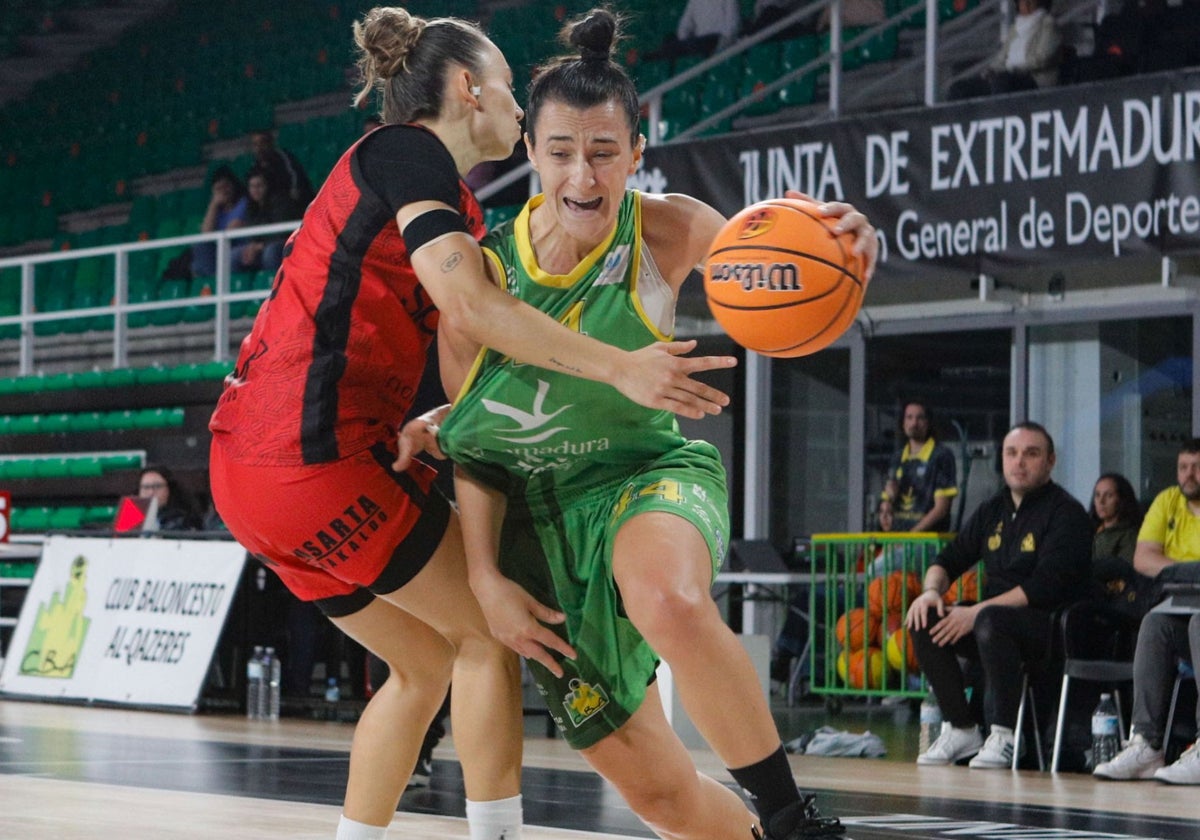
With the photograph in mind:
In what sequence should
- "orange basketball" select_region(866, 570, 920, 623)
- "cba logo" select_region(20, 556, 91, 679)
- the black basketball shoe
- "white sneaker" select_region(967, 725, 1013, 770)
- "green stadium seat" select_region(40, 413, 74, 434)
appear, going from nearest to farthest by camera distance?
the black basketball shoe, "white sneaker" select_region(967, 725, 1013, 770), "orange basketball" select_region(866, 570, 920, 623), "cba logo" select_region(20, 556, 91, 679), "green stadium seat" select_region(40, 413, 74, 434)

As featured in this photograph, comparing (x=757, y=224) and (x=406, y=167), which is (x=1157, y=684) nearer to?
(x=757, y=224)

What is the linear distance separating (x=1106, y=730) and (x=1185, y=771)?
58 centimetres

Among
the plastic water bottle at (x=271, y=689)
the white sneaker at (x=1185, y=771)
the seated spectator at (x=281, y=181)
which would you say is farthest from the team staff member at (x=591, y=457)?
the seated spectator at (x=281, y=181)

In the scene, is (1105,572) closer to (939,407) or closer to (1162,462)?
(1162,462)

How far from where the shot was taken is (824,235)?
329cm

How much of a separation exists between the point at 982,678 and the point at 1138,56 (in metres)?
3.86

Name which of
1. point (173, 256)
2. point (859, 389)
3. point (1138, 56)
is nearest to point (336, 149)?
point (173, 256)

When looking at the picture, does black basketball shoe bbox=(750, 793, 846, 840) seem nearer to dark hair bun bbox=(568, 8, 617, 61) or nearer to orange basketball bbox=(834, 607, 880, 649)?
dark hair bun bbox=(568, 8, 617, 61)

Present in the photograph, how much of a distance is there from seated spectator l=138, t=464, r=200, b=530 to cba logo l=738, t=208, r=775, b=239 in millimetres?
8436

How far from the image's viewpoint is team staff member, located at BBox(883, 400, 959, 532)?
10289 millimetres

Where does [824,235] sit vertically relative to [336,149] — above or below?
below

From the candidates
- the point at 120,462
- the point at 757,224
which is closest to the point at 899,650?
the point at 757,224

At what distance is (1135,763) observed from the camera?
7250 millimetres

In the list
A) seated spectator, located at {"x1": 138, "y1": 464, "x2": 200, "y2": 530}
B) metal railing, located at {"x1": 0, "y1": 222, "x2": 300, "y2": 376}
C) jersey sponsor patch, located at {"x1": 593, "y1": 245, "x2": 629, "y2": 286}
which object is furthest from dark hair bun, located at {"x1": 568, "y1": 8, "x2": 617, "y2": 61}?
metal railing, located at {"x1": 0, "y1": 222, "x2": 300, "y2": 376}
